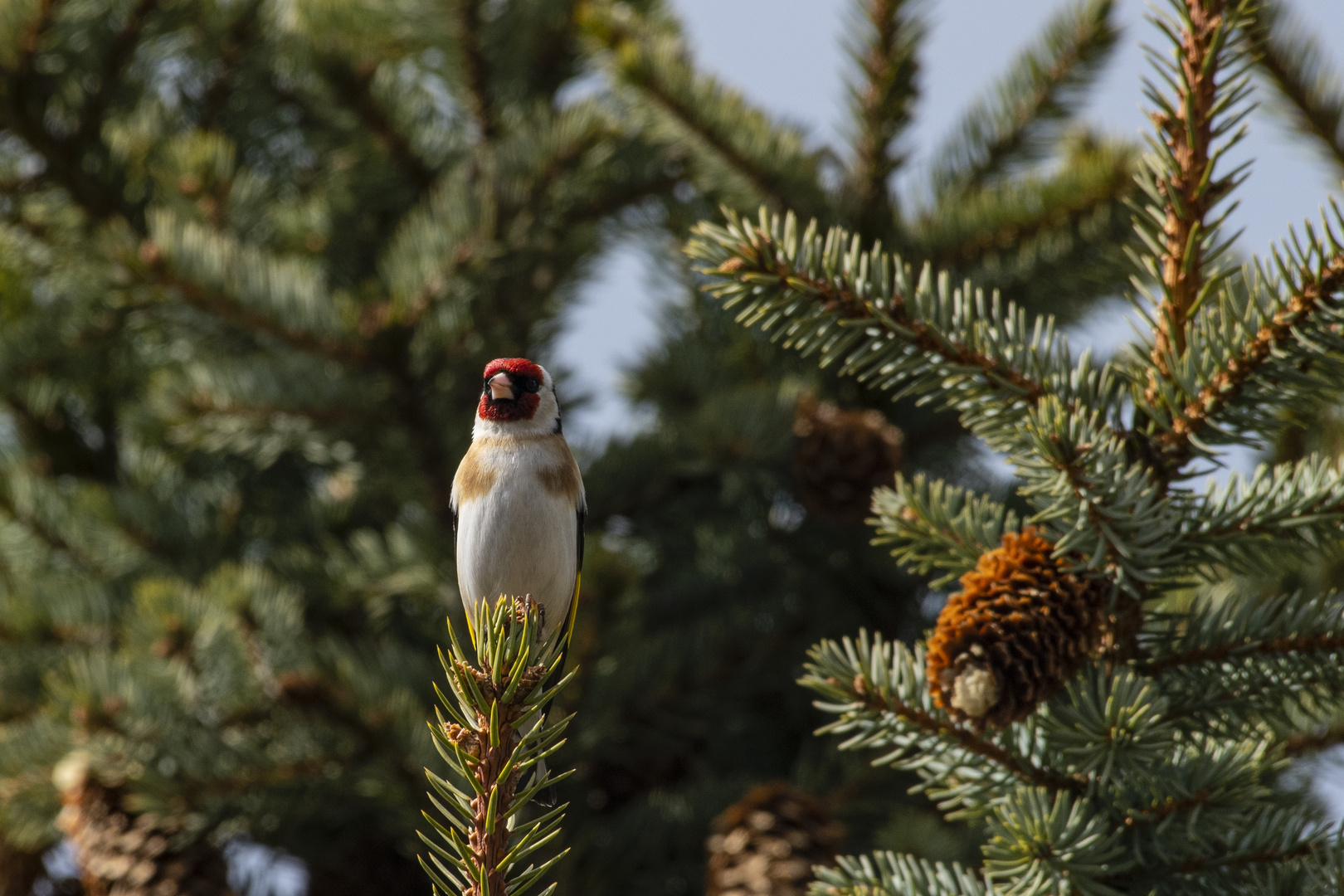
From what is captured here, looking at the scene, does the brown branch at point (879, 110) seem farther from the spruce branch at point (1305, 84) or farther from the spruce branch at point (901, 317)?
the spruce branch at point (901, 317)

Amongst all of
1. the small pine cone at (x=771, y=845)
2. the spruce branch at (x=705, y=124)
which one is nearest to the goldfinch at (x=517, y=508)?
the small pine cone at (x=771, y=845)

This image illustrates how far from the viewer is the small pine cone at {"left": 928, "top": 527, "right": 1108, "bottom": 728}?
1.30 m

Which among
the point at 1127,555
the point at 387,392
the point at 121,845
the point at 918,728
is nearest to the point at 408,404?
the point at 387,392

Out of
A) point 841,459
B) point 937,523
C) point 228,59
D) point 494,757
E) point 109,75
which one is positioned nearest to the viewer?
point 494,757

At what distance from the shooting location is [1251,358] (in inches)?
49.8

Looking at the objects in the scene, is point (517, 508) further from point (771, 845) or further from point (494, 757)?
point (494, 757)

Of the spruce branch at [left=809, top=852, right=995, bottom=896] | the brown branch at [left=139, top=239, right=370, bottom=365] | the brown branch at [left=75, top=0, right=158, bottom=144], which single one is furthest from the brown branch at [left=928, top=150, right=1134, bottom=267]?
the brown branch at [left=75, top=0, right=158, bottom=144]

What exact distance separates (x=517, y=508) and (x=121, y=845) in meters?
1.11

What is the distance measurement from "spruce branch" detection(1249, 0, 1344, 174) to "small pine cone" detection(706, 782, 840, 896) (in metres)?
1.74

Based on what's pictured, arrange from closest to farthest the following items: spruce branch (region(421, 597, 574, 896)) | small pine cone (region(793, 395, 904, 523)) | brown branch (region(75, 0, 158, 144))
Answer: spruce branch (region(421, 597, 574, 896)) < small pine cone (region(793, 395, 904, 523)) < brown branch (region(75, 0, 158, 144))

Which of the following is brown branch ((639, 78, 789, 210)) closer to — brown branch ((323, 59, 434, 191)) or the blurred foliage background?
the blurred foliage background

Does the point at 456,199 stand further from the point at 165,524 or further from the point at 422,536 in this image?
the point at 165,524

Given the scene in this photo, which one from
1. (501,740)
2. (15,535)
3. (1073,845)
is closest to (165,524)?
(15,535)

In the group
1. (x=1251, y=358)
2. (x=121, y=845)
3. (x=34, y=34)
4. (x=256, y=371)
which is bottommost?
(x=121, y=845)
